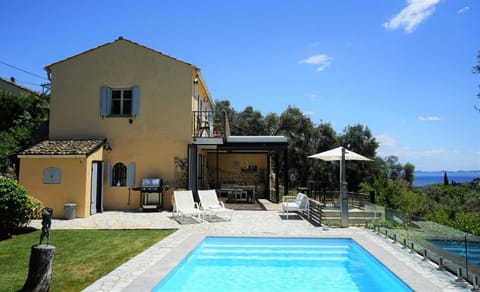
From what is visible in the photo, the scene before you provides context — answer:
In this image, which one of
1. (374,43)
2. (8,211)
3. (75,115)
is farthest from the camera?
(75,115)

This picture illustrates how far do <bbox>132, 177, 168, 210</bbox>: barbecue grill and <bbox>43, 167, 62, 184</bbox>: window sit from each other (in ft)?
9.70

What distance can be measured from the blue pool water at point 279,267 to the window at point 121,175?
289 inches

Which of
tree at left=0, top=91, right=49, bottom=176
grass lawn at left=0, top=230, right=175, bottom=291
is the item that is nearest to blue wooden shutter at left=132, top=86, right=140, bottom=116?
tree at left=0, top=91, right=49, bottom=176

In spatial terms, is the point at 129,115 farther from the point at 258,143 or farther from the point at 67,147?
the point at 258,143

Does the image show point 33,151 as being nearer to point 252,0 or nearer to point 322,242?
point 252,0

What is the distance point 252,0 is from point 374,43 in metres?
5.42

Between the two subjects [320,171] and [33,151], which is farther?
[320,171]

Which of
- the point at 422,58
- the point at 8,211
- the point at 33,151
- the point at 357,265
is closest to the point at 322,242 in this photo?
the point at 357,265

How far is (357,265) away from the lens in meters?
8.01

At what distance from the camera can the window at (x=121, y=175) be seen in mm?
15727

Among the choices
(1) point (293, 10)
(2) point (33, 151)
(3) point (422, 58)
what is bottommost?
(2) point (33, 151)

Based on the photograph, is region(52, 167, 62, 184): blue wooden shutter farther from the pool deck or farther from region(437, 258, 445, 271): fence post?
region(437, 258, 445, 271): fence post

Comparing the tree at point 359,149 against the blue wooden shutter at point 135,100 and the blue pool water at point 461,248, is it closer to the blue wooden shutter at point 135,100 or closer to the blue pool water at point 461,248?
the blue wooden shutter at point 135,100

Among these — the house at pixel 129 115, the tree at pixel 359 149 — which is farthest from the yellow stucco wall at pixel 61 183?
the tree at pixel 359 149
